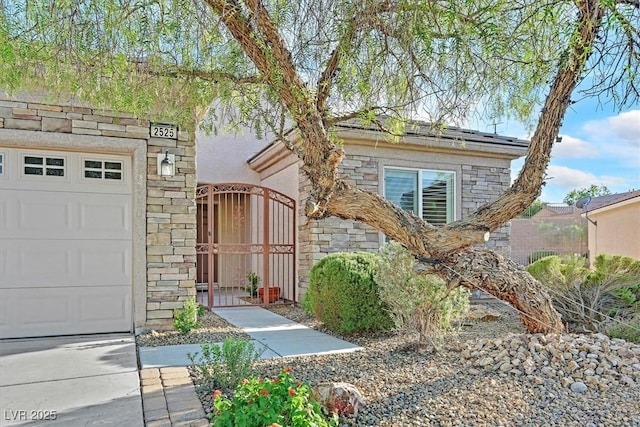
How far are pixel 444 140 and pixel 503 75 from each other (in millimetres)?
5250

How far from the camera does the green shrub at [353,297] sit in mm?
6145

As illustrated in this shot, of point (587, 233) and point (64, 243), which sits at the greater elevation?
point (64, 243)

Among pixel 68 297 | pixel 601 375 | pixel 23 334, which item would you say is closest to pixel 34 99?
pixel 68 297

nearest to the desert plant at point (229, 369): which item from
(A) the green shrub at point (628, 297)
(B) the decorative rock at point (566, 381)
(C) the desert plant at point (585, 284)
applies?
(B) the decorative rock at point (566, 381)

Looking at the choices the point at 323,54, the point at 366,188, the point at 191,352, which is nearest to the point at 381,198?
the point at 323,54

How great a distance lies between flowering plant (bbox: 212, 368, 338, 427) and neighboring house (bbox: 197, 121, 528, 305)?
5.85 m

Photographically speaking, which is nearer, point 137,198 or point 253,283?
point 137,198

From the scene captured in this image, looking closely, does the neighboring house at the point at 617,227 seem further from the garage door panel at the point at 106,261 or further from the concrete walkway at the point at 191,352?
the garage door panel at the point at 106,261

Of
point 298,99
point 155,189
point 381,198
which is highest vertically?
point 298,99

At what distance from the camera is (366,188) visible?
898 centimetres

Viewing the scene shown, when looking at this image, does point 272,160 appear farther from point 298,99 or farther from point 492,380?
point 492,380

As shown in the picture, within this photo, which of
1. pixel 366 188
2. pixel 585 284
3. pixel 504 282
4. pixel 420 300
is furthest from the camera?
pixel 366 188

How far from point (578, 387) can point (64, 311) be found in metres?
6.22

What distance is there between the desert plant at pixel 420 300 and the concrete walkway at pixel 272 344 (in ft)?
2.72
